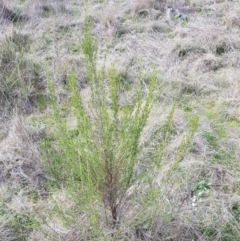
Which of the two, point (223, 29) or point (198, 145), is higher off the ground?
point (223, 29)

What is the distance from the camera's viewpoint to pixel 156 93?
3.39 metres

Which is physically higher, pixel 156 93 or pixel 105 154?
pixel 105 154

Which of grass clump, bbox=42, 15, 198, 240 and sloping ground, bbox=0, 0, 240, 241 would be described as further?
sloping ground, bbox=0, 0, 240, 241

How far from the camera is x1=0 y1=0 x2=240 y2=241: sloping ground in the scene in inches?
89.9

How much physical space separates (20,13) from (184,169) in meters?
3.43

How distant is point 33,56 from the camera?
4.06m

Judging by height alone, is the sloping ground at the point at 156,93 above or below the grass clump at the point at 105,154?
below

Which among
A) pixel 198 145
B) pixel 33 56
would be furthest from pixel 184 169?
pixel 33 56

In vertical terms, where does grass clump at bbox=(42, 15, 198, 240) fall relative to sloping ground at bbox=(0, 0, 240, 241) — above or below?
above

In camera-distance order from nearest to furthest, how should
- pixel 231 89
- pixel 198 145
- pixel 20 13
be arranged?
pixel 198 145 < pixel 231 89 < pixel 20 13

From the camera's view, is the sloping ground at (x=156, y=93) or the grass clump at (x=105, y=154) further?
the sloping ground at (x=156, y=93)

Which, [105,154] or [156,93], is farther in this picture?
[156,93]

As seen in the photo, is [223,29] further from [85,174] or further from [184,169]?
[85,174]

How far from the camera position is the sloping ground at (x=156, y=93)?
2283 millimetres
